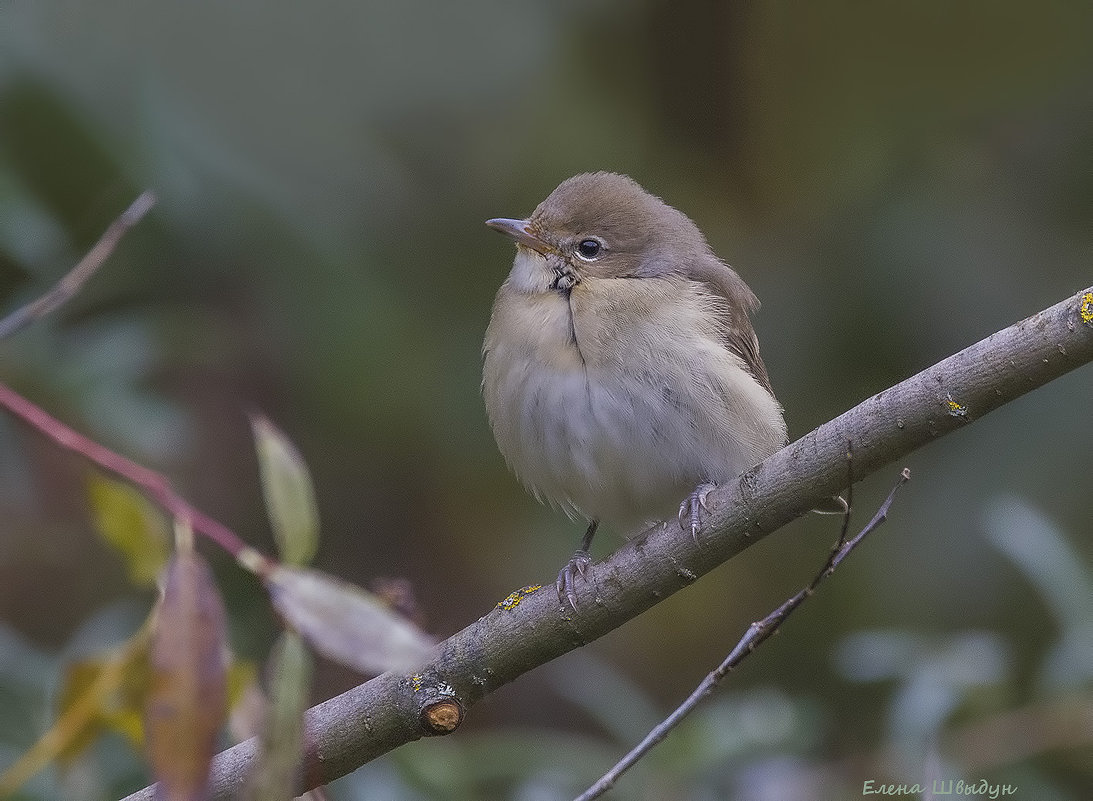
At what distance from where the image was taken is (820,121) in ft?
19.5

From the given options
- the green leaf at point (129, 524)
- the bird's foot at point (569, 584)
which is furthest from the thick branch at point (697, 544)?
the green leaf at point (129, 524)

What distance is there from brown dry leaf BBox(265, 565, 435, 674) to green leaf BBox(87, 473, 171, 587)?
33cm

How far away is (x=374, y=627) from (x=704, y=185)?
4969 mm

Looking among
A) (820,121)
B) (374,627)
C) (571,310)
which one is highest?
(820,121)

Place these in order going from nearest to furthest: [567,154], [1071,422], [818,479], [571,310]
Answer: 1. [818,479]
2. [571,310]
3. [1071,422]
4. [567,154]

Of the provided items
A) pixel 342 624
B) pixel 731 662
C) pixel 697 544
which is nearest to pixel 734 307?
pixel 697 544

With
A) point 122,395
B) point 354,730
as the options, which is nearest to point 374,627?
point 354,730

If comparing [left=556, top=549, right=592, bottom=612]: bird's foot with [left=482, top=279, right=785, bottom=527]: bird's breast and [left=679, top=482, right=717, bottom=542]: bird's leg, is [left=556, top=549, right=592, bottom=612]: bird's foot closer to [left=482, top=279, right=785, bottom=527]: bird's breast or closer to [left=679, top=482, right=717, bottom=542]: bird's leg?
[left=679, top=482, right=717, bottom=542]: bird's leg

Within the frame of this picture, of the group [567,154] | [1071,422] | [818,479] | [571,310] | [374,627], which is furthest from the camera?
[567,154]

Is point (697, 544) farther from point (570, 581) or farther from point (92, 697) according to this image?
point (92, 697)

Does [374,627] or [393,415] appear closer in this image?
[374,627]

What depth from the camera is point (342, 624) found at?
163 cm

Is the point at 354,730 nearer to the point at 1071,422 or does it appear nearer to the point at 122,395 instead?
the point at 122,395

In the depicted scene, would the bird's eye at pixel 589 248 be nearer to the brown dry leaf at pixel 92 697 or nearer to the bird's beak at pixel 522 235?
the bird's beak at pixel 522 235
